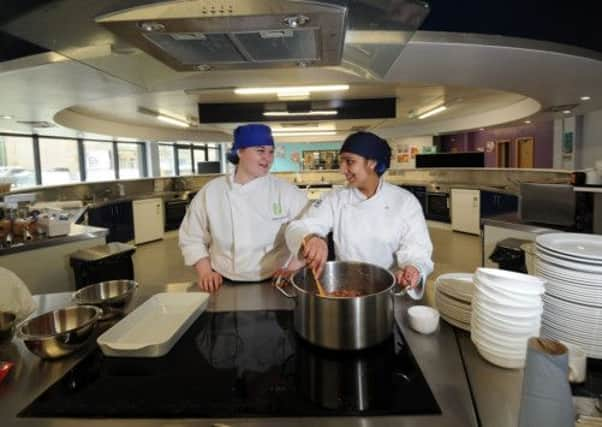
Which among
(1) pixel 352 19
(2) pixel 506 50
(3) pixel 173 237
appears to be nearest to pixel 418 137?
(3) pixel 173 237

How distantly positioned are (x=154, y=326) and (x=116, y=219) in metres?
5.93

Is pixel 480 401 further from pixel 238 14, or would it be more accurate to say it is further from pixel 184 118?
pixel 184 118

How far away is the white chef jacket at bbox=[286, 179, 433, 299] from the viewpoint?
→ 5.05ft

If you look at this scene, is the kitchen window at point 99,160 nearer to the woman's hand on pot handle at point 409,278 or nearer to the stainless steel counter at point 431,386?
the stainless steel counter at point 431,386

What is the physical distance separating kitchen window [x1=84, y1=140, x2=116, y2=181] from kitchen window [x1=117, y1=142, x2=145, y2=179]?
8.9 inches

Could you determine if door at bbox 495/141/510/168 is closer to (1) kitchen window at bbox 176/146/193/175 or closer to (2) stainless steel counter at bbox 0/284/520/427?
(1) kitchen window at bbox 176/146/193/175

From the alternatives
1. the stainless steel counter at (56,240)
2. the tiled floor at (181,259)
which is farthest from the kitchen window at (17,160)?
the stainless steel counter at (56,240)

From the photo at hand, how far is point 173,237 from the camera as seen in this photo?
7723 millimetres

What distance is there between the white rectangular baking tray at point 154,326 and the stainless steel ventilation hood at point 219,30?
36.5 inches

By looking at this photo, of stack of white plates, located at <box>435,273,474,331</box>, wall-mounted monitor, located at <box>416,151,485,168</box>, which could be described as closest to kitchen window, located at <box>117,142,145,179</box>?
wall-mounted monitor, located at <box>416,151,485,168</box>

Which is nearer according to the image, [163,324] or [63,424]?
[63,424]

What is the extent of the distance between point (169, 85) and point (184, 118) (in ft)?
11.0

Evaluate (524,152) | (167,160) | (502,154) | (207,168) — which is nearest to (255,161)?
(207,168)

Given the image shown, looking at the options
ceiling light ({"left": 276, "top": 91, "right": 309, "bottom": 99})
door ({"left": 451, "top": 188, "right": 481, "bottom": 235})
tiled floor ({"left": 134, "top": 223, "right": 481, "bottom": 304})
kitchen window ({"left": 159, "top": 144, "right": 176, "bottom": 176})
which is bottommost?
tiled floor ({"left": 134, "top": 223, "right": 481, "bottom": 304})
